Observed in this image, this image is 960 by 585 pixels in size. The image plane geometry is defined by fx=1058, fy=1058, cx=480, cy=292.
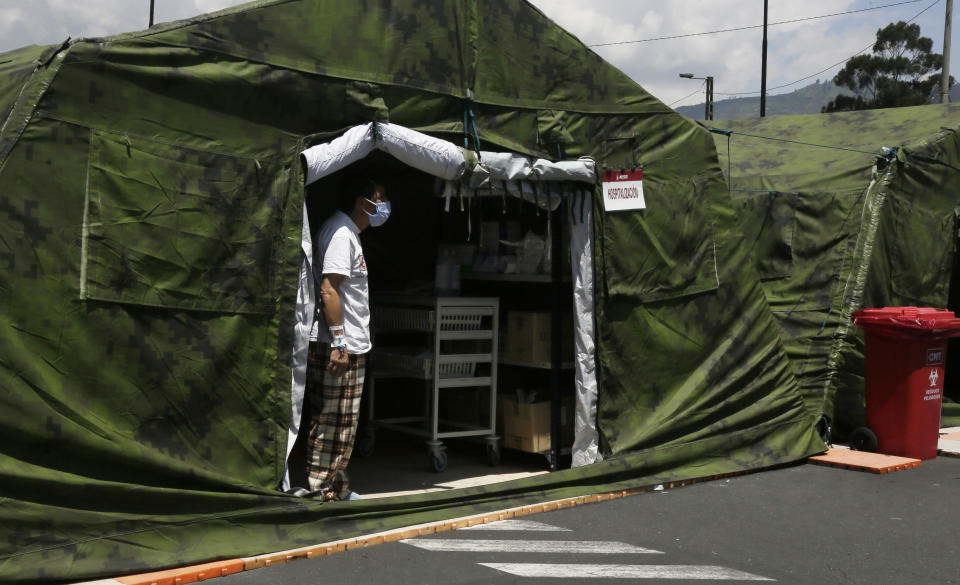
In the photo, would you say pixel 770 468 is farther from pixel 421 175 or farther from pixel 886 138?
pixel 886 138

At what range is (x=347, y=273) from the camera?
5812 millimetres

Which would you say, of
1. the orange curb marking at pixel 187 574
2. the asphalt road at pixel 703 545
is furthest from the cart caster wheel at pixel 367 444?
the orange curb marking at pixel 187 574

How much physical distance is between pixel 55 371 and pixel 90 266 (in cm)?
50

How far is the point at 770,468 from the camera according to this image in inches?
312

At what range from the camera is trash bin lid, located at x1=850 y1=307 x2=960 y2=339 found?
8.07 metres

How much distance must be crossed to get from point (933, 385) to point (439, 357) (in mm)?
3975

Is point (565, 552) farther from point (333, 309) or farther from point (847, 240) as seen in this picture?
point (847, 240)

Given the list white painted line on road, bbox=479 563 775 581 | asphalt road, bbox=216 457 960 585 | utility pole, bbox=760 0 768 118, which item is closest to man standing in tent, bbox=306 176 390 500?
asphalt road, bbox=216 457 960 585

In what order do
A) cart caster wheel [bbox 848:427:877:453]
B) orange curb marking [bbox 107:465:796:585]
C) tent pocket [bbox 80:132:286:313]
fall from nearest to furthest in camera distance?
orange curb marking [bbox 107:465:796:585], tent pocket [bbox 80:132:286:313], cart caster wheel [bbox 848:427:877:453]

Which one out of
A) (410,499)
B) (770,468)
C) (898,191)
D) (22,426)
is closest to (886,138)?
(898,191)

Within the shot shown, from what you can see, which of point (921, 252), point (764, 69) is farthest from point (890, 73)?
point (921, 252)

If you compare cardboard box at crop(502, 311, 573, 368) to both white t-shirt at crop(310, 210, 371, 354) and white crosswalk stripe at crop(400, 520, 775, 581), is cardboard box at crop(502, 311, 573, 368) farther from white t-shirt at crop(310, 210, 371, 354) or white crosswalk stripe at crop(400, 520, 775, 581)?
white t-shirt at crop(310, 210, 371, 354)

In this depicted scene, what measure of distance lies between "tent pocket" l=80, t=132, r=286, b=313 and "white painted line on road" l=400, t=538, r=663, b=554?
152 centimetres

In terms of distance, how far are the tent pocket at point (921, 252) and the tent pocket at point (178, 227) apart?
621 cm
